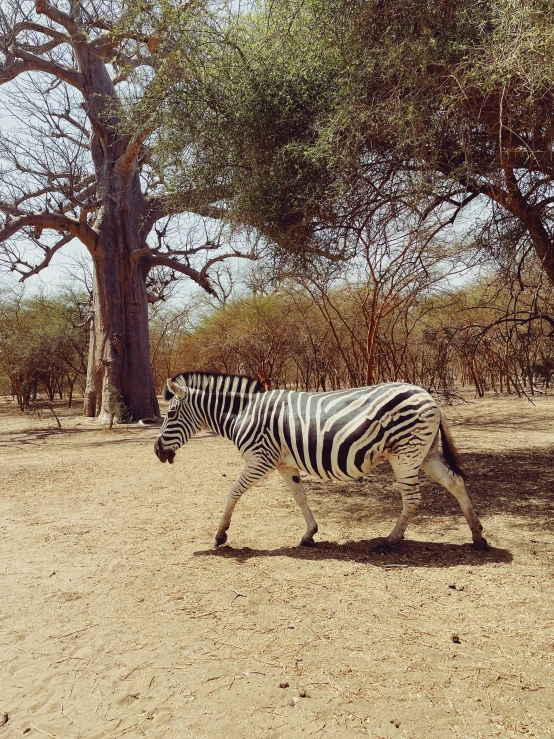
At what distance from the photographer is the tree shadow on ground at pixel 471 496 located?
207 inches

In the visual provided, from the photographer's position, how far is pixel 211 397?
4.77 m

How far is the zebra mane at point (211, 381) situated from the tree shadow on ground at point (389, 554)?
54.6 inches

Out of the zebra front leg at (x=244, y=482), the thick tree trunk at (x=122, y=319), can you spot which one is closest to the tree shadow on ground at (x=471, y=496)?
the zebra front leg at (x=244, y=482)

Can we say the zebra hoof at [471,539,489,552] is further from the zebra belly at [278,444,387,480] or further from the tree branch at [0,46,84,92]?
the tree branch at [0,46,84,92]

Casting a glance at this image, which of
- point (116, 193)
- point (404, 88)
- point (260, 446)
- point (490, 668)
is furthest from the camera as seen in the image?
point (116, 193)

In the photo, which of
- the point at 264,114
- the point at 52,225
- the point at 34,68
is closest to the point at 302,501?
the point at 264,114

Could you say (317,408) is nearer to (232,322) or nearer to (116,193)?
(116,193)

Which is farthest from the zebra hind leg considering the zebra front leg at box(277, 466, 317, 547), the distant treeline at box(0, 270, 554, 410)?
the distant treeline at box(0, 270, 554, 410)

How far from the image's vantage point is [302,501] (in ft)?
14.7

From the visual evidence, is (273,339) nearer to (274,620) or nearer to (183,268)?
(183,268)

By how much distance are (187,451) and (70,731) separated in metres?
8.13

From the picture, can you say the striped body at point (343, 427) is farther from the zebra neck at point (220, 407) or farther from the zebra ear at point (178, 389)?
the zebra ear at point (178, 389)

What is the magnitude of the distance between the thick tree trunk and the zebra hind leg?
449 inches

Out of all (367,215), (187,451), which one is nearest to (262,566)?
(367,215)
